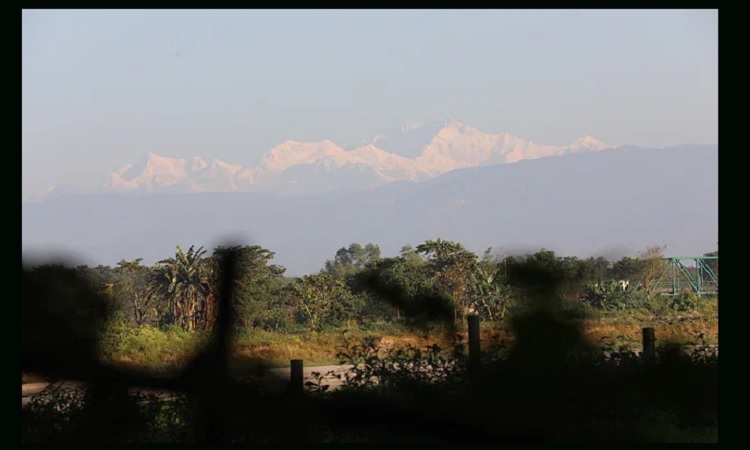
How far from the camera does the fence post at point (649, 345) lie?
521cm

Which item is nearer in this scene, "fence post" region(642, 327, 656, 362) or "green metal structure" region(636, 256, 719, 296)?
"fence post" region(642, 327, 656, 362)

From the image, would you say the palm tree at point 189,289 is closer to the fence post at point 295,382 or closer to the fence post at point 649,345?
the fence post at point 295,382

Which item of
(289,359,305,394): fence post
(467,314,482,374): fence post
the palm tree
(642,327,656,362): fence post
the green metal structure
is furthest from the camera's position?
the green metal structure

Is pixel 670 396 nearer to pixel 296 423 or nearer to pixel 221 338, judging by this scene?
pixel 296 423

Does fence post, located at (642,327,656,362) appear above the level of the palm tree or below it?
below

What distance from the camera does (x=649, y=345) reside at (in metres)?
6.53

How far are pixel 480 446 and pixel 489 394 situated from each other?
0.51 metres

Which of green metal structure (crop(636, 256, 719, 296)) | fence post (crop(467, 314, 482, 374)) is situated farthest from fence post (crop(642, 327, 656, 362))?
green metal structure (crop(636, 256, 719, 296))

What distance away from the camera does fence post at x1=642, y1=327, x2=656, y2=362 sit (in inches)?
205

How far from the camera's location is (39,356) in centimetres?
167

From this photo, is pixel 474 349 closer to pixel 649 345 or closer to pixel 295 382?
pixel 295 382

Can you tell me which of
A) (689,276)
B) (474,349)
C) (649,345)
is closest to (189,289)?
(474,349)

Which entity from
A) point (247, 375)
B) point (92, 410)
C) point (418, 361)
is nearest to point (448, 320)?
point (247, 375)

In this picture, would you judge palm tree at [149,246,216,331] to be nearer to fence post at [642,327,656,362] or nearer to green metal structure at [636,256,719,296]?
fence post at [642,327,656,362]
